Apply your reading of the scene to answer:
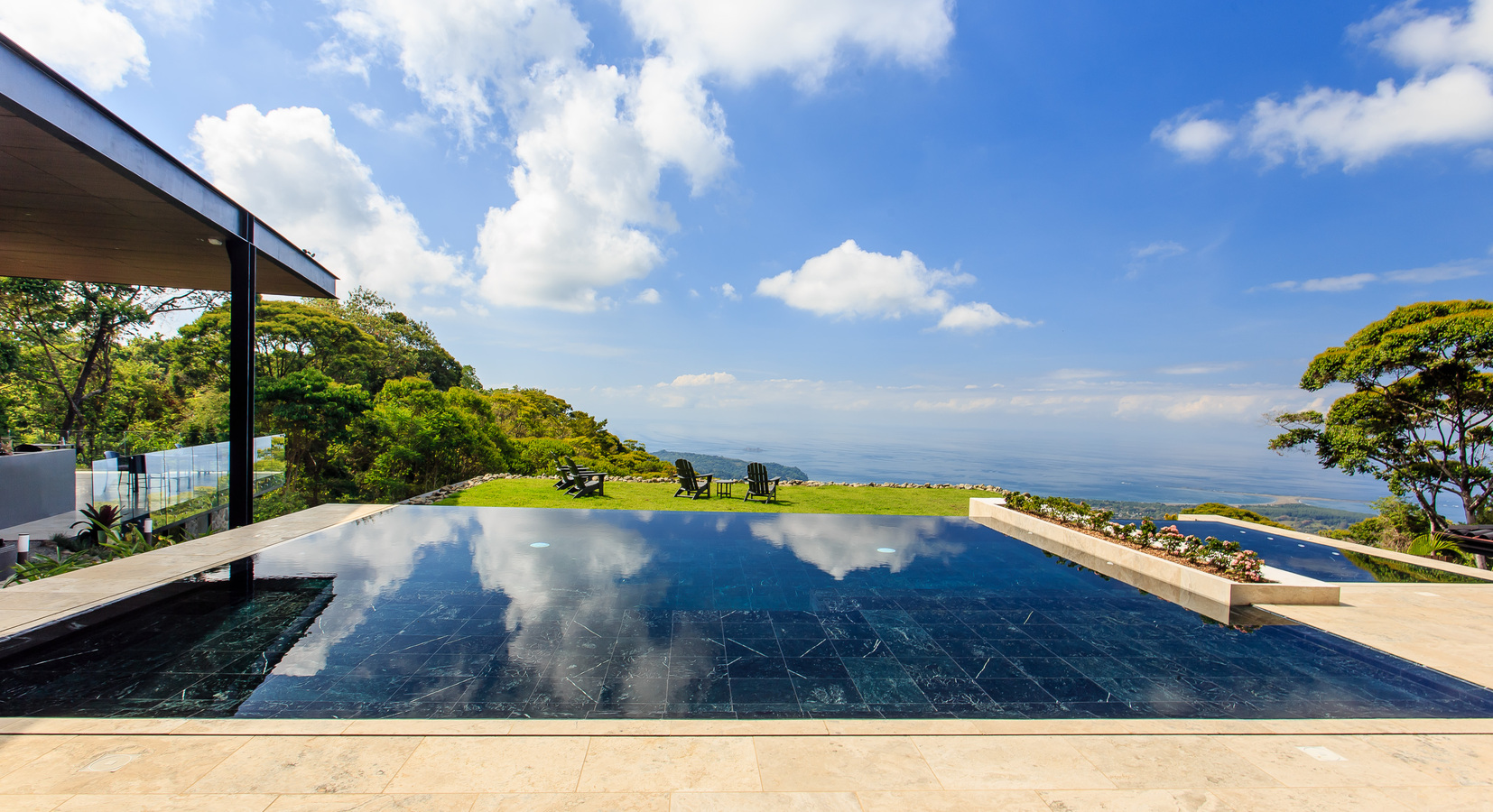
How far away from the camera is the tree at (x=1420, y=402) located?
34.2 ft

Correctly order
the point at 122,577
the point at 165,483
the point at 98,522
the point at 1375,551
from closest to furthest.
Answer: the point at 122,577 → the point at 98,522 → the point at 1375,551 → the point at 165,483

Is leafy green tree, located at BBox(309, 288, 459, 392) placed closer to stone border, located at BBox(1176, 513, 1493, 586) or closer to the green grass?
the green grass

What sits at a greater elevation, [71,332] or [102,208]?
[71,332]

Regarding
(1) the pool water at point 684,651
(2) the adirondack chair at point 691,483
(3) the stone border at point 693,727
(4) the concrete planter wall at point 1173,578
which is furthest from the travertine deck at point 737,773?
(2) the adirondack chair at point 691,483

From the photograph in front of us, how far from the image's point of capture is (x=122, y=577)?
5.30m

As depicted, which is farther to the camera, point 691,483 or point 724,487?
point 724,487

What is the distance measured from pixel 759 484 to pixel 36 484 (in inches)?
499

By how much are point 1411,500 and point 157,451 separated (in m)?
27.1

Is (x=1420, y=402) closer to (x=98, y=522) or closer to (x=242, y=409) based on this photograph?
(x=242, y=409)

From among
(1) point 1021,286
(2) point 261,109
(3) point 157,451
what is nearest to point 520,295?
(2) point 261,109

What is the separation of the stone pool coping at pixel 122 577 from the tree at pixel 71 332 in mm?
17789

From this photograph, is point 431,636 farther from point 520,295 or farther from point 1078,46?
point 520,295

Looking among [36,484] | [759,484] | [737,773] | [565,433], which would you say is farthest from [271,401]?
[737,773]

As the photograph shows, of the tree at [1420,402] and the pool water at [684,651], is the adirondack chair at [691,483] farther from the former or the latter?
the tree at [1420,402]
